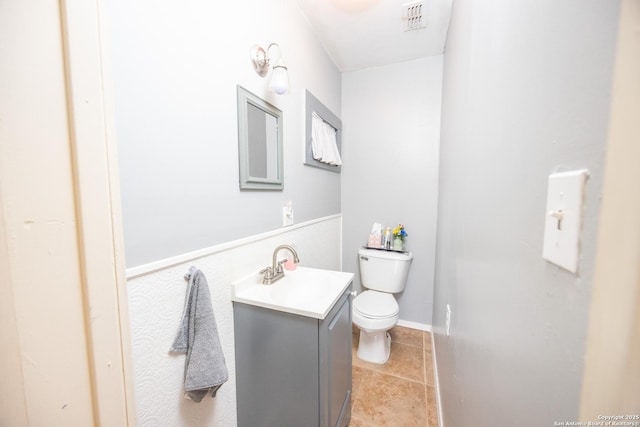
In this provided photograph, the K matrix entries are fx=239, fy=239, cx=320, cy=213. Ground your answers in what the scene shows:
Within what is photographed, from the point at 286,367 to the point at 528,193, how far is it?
3.40 feet

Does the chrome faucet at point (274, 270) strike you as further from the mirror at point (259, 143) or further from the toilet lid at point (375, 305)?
the toilet lid at point (375, 305)

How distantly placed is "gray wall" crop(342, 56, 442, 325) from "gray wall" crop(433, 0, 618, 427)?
1.34 meters

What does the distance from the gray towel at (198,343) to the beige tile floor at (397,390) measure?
0.96 metres

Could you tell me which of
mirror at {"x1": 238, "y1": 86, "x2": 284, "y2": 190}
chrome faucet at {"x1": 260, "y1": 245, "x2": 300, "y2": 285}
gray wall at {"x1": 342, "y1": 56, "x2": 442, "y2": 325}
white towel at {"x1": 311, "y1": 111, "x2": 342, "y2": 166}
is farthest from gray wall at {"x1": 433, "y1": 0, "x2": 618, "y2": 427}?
gray wall at {"x1": 342, "y1": 56, "x2": 442, "y2": 325}

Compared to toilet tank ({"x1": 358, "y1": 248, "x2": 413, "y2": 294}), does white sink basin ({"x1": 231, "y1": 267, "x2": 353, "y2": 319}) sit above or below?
above

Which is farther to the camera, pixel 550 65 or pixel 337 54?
pixel 337 54

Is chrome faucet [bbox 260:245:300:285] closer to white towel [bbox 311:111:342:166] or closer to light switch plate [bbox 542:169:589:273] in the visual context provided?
white towel [bbox 311:111:342:166]

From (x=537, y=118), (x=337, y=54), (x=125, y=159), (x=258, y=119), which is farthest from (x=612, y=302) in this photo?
(x=337, y=54)

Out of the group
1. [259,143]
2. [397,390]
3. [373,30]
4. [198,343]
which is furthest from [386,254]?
[373,30]

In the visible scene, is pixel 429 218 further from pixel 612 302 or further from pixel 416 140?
pixel 612 302

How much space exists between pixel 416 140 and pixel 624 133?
6.60 feet

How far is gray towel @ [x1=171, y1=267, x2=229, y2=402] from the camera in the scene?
0.82 m

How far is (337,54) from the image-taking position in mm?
1968

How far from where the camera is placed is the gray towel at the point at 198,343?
82 cm
